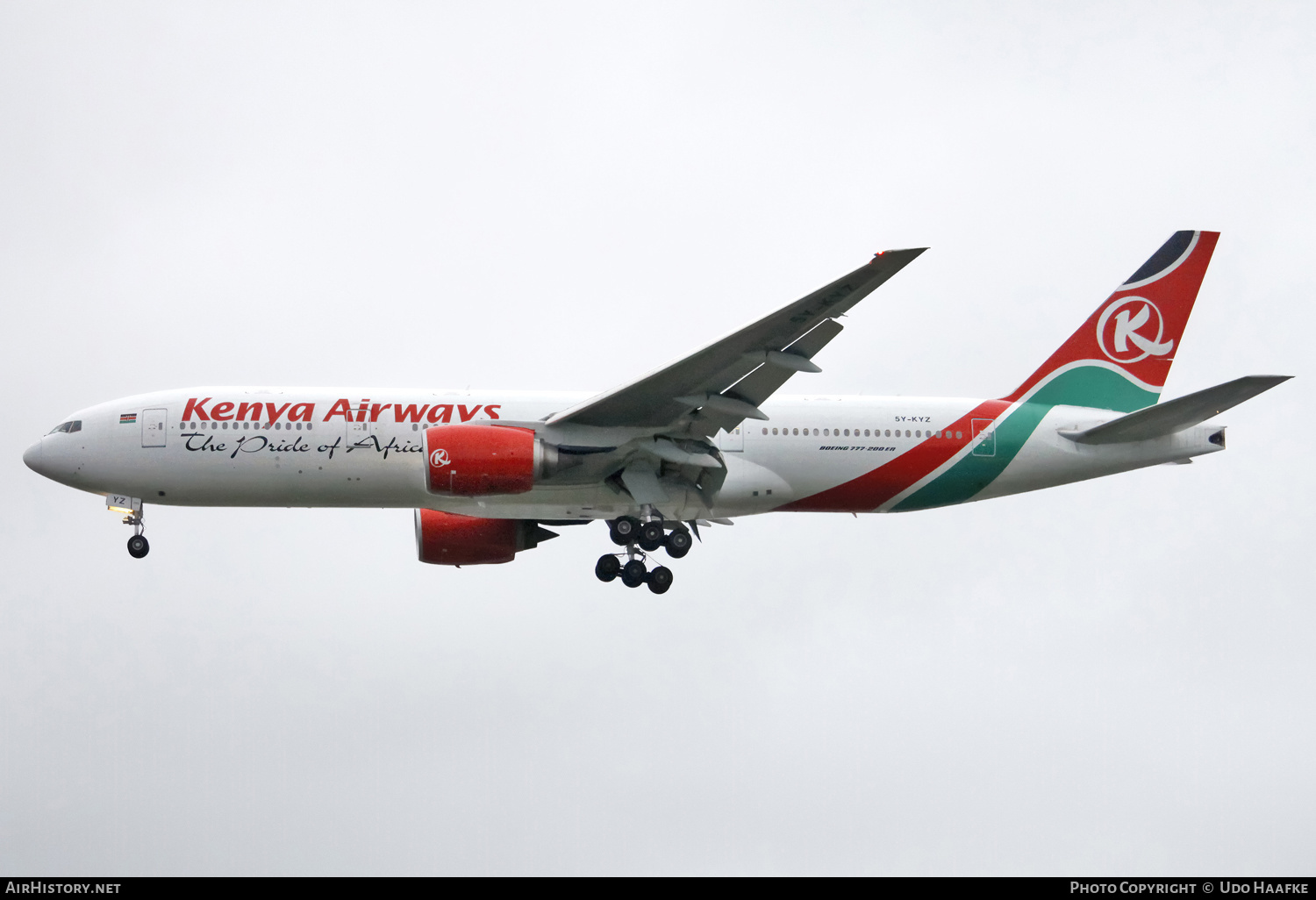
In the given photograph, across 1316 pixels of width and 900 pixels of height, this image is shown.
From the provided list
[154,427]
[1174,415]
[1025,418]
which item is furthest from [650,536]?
[1174,415]

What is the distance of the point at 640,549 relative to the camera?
31.0 metres

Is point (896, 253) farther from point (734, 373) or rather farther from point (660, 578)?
point (660, 578)

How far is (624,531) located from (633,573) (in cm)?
109

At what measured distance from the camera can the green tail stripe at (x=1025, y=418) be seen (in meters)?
31.9

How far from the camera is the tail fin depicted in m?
33.1

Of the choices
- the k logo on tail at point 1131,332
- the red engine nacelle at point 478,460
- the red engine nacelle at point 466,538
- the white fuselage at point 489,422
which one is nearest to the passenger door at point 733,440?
the white fuselage at point 489,422

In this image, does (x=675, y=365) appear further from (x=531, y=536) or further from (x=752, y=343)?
(x=531, y=536)

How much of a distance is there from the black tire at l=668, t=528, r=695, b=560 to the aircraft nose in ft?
42.1

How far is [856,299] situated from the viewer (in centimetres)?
2547

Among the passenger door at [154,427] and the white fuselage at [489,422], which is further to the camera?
the passenger door at [154,427]

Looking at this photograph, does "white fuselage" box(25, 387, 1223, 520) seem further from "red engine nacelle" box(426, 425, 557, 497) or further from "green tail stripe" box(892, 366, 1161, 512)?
"red engine nacelle" box(426, 425, 557, 497)

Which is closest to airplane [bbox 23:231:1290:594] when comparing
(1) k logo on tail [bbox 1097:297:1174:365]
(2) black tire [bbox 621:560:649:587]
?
(2) black tire [bbox 621:560:649:587]

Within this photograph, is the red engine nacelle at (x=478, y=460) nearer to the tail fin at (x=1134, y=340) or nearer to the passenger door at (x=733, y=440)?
the passenger door at (x=733, y=440)
